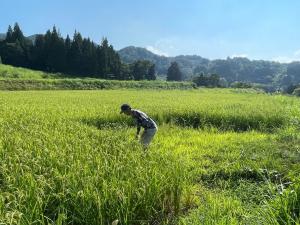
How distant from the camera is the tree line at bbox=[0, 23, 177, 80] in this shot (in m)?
70.2

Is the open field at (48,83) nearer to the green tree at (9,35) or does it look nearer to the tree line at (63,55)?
the tree line at (63,55)

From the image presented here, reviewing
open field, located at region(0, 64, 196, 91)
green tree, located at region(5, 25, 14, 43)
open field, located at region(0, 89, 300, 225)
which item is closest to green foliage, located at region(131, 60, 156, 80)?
open field, located at region(0, 64, 196, 91)

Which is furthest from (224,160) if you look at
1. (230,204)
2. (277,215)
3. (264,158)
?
(277,215)

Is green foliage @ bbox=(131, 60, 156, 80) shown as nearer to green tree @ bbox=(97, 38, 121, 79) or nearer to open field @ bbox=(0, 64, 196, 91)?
green tree @ bbox=(97, 38, 121, 79)

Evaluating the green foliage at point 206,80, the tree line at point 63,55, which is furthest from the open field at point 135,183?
the green foliage at point 206,80

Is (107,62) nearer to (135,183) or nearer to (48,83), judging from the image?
(48,83)

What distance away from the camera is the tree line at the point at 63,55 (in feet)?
230

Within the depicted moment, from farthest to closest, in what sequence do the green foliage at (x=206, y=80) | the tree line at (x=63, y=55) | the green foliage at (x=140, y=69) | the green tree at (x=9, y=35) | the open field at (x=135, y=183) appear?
the green foliage at (x=206, y=80), the green foliage at (x=140, y=69), the green tree at (x=9, y=35), the tree line at (x=63, y=55), the open field at (x=135, y=183)

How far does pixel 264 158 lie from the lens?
352 inches

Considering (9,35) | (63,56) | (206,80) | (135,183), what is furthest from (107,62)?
(135,183)

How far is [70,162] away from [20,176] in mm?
941

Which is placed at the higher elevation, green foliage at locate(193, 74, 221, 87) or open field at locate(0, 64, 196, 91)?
open field at locate(0, 64, 196, 91)

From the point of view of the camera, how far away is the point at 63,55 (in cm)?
7044

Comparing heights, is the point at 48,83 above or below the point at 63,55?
below
